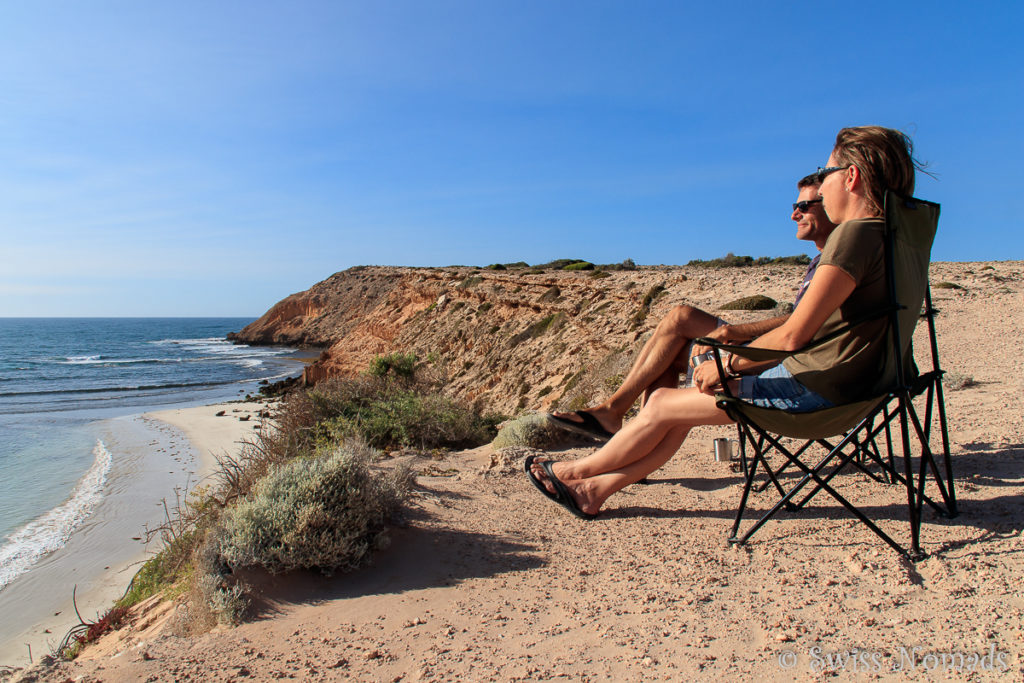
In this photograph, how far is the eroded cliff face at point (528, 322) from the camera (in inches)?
484

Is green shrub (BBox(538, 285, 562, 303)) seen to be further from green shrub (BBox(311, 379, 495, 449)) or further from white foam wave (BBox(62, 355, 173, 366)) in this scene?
white foam wave (BBox(62, 355, 173, 366))

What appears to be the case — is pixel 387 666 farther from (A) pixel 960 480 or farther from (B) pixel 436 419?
(B) pixel 436 419

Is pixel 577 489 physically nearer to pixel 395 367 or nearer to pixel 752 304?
pixel 752 304

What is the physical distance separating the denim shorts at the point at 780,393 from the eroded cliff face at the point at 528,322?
22.3ft

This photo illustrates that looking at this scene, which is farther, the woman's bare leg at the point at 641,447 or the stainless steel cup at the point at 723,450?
the stainless steel cup at the point at 723,450

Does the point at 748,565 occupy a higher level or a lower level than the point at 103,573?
higher

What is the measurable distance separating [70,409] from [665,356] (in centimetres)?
2349

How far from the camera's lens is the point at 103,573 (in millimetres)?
5836

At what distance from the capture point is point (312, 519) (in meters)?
3.08

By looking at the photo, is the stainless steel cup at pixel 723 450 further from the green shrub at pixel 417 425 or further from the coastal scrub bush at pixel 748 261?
the coastal scrub bush at pixel 748 261

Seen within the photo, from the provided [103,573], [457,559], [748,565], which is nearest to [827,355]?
[748,565]

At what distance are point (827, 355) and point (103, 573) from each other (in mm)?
6469

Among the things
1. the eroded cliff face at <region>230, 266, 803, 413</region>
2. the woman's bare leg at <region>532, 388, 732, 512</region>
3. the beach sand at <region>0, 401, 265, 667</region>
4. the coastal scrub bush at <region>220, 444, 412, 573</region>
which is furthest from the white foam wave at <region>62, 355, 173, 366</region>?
the woman's bare leg at <region>532, 388, 732, 512</region>

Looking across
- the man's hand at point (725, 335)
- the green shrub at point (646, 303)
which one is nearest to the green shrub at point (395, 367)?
the green shrub at point (646, 303)
